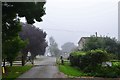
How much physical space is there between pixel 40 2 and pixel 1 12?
10.0ft

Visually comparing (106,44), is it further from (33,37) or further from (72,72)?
(72,72)

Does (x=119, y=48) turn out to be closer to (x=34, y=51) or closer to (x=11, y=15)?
(x=34, y=51)

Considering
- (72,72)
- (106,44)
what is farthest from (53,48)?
(72,72)

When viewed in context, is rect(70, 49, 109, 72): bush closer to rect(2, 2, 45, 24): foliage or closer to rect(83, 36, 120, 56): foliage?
rect(2, 2, 45, 24): foliage

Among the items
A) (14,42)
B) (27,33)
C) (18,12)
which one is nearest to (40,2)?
(18,12)

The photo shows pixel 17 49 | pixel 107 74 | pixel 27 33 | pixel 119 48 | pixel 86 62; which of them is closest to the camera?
pixel 107 74

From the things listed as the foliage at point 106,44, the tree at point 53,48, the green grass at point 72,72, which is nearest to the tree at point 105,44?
the foliage at point 106,44

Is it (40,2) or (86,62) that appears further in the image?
(86,62)

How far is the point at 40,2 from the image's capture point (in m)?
26.4

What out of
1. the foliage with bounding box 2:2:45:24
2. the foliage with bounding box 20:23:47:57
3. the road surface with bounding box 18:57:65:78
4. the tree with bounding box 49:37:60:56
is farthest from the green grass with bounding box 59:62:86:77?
the tree with bounding box 49:37:60:56

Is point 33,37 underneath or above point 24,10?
above

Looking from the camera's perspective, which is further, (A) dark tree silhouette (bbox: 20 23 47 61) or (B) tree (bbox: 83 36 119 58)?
(A) dark tree silhouette (bbox: 20 23 47 61)

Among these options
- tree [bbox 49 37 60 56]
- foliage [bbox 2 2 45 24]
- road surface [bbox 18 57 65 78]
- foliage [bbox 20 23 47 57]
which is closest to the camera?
foliage [bbox 2 2 45 24]

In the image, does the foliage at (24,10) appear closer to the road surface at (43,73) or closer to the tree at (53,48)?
the road surface at (43,73)
